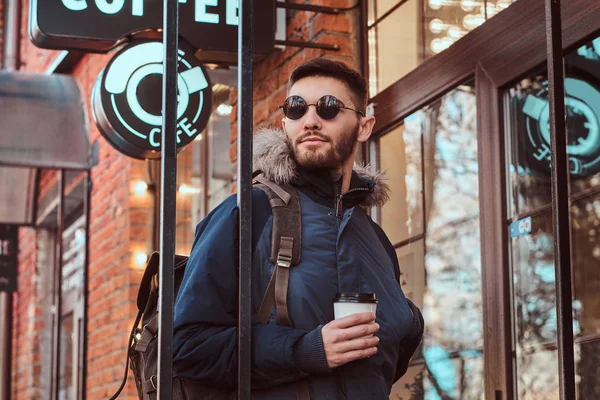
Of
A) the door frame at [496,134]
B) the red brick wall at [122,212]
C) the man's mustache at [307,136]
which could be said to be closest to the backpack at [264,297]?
the man's mustache at [307,136]

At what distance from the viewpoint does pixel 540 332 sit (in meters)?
4.05

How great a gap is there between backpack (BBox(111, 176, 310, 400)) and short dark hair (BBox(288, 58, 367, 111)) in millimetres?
279

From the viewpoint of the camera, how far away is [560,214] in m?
2.14

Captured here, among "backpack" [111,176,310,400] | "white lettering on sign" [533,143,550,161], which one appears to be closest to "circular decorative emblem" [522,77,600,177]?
"white lettering on sign" [533,143,550,161]

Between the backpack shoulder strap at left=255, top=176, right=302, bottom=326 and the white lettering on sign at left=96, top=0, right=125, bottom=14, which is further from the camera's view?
the white lettering on sign at left=96, top=0, right=125, bottom=14

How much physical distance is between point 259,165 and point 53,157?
461 cm

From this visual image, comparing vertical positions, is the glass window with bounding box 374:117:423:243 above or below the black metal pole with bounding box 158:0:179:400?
above

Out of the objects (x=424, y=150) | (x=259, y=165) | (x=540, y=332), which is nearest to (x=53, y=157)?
(x=424, y=150)

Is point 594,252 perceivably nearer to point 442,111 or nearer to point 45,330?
point 442,111

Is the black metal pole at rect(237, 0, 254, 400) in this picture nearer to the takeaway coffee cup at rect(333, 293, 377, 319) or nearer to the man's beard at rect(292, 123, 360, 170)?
the takeaway coffee cup at rect(333, 293, 377, 319)

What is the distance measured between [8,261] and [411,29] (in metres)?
6.03

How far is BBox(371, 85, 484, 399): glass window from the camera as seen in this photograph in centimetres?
436

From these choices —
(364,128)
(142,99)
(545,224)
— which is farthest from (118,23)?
(364,128)

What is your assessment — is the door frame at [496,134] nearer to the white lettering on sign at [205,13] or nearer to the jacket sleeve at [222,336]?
the white lettering on sign at [205,13]
